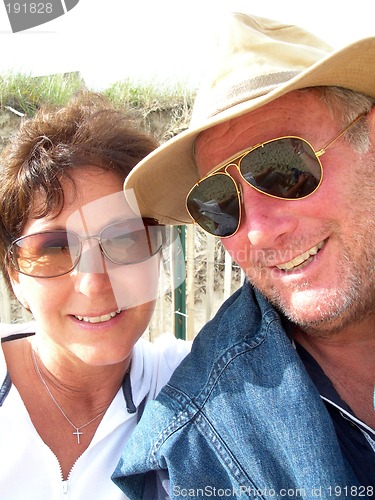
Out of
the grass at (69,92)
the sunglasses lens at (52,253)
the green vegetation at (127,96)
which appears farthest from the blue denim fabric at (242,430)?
the grass at (69,92)

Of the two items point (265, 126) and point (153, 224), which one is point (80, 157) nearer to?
point (153, 224)

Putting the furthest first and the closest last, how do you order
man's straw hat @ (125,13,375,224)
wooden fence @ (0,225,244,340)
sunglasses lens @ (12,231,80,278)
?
1. wooden fence @ (0,225,244,340)
2. sunglasses lens @ (12,231,80,278)
3. man's straw hat @ (125,13,375,224)

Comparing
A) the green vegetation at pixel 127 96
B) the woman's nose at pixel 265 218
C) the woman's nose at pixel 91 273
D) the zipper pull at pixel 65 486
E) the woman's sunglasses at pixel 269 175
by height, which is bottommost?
the green vegetation at pixel 127 96

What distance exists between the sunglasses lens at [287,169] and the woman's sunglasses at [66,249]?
51 cm

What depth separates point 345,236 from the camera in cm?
141

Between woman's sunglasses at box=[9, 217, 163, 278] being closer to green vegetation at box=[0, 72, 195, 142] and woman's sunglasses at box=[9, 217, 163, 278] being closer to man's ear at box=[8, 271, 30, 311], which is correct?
man's ear at box=[8, 271, 30, 311]

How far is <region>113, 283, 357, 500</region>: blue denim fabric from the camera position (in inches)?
47.5

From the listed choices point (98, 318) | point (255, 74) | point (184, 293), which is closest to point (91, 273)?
point (98, 318)

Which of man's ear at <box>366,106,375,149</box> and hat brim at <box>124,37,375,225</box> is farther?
man's ear at <box>366,106,375,149</box>

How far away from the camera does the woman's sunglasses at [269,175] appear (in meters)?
1.37

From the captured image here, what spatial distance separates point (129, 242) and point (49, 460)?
0.76 metres

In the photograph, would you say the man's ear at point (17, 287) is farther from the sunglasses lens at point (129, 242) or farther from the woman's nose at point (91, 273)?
the sunglasses lens at point (129, 242)

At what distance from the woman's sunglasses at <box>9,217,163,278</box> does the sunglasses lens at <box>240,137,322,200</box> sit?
510 mm

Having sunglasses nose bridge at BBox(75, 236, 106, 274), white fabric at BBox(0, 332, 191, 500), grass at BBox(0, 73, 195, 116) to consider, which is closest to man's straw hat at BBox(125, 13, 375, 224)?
sunglasses nose bridge at BBox(75, 236, 106, 274)
